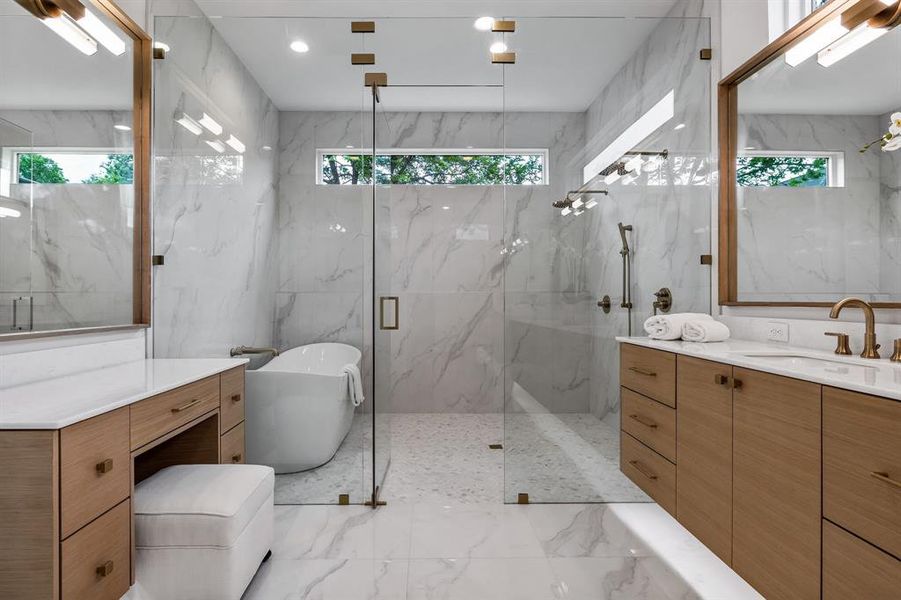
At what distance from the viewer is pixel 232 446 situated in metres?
2.17

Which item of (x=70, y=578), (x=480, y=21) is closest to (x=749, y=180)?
(x=480, y=21)

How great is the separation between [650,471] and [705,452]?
17.4 inches

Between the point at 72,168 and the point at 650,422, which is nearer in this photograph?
the point at 72,168

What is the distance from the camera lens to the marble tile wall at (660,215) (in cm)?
253

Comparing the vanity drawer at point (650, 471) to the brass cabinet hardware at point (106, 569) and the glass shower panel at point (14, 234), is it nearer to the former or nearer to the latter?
the brass cabinet hardware at point (106, 569)

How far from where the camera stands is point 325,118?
8.45ft

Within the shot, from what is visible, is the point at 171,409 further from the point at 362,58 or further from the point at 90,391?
the point at 362,58

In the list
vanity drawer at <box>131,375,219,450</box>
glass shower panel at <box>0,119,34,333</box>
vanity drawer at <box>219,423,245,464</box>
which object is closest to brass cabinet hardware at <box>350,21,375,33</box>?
glass shower panel at <box>0,119,34,333</box>

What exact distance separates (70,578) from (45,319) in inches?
40.1

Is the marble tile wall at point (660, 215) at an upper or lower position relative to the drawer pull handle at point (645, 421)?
upper

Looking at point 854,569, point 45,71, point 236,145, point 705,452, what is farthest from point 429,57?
point 854,569

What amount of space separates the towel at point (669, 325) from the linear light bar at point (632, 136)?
31.9 inches

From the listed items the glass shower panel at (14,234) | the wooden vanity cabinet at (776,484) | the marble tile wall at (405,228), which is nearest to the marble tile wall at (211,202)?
the marble tile wall at (405,228)

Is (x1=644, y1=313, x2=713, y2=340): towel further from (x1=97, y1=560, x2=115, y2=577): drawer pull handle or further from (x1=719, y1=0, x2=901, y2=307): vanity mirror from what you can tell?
(x1=97, y1=560, x2=115, y2=577): drawer pull handle
